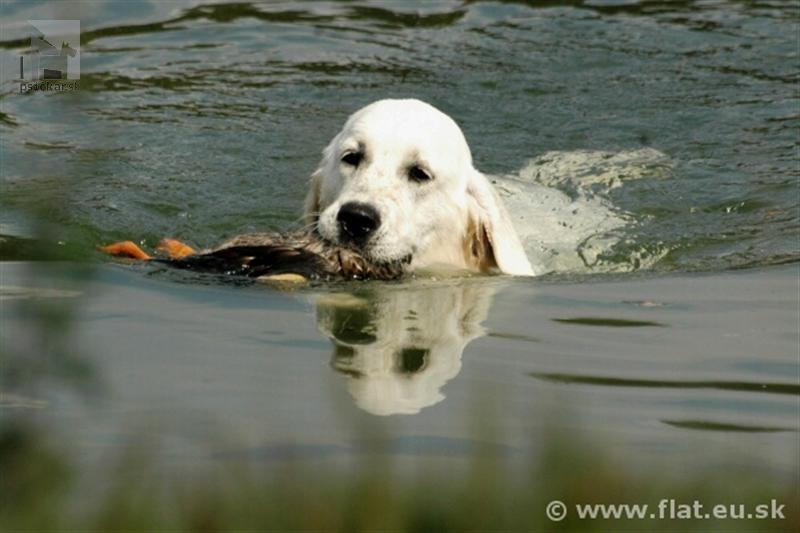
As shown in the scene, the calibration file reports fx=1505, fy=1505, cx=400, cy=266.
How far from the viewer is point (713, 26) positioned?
11.4 metres

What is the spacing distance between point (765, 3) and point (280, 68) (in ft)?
13.2

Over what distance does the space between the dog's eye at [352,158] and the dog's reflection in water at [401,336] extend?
2.25 feet

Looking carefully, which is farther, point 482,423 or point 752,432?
point 752,432

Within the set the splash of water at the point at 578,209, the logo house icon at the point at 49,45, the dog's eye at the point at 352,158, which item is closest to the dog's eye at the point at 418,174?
the dog's eye at the point at 352,158

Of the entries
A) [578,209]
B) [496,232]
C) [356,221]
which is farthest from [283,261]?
[578,209]

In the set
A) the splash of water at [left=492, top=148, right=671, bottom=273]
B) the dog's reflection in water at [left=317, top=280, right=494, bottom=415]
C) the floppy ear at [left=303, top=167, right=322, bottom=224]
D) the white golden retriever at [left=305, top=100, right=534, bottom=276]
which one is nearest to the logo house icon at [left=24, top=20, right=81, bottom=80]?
the splash of water at [left=492, top=148, right=671, bottom=273]

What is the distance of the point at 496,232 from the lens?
21.2 feet

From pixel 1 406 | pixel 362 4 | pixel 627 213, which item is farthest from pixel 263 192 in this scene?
pixel 1 406

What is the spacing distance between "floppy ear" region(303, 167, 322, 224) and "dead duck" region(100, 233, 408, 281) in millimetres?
640

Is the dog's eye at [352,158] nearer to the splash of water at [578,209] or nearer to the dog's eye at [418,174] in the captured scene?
the dog's eye at [418,174]

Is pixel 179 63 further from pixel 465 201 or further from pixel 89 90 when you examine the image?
pixel 89 90

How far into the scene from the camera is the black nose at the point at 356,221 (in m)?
5.81

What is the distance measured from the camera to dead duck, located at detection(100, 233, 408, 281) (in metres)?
5.66

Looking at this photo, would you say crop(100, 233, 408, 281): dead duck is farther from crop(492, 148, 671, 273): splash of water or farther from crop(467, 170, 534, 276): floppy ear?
crop(492, 148, 671, 273): splash of water
